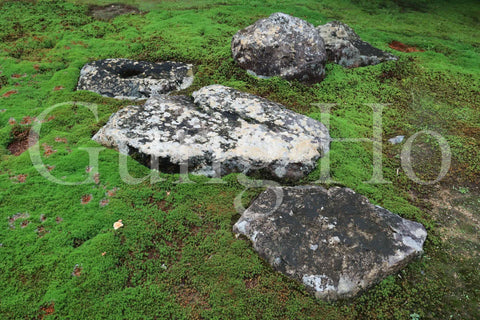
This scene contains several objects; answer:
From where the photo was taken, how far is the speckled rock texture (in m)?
10.6

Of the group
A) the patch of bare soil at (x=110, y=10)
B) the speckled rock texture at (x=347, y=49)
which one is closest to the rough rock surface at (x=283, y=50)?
the speckled rock texture at (x=347, y=49)

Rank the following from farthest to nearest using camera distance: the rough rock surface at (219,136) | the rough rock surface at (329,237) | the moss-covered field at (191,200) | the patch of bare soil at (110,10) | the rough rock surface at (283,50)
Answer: the patch of bare soil at (110,10)
the rough rock surface at (283,50)
the rough rock surface at (219,136)
the rough rock surface at (329,237)
the moss-covered field at (191,200)

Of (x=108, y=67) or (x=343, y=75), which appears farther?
(x=343, y=75)

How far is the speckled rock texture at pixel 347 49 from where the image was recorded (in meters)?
10.6

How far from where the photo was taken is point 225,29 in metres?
12.5

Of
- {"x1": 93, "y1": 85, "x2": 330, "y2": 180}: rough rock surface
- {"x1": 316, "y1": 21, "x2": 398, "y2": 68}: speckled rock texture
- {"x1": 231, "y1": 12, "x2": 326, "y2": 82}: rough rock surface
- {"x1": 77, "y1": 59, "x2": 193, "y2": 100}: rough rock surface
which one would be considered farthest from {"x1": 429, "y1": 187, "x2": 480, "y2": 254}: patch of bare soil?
{"x1": 77, "y1": 59, "x2": 193, "y2": 100}: rough rock surface

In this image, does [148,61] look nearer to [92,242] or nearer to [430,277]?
[92,242]

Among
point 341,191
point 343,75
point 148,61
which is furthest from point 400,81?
point 148,61

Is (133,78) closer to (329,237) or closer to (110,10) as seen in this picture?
(329,237)

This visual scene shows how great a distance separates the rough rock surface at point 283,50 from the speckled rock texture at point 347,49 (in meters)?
1.12

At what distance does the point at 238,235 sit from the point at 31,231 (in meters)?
3.20

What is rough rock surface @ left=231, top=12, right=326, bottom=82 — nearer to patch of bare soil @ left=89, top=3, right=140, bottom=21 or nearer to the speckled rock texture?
the speckled rock texture

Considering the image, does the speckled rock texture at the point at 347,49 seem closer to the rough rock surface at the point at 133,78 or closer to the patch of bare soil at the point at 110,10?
the rough rock surface at the point at 133,78

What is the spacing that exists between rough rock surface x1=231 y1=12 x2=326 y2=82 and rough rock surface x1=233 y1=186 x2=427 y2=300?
189 inches
